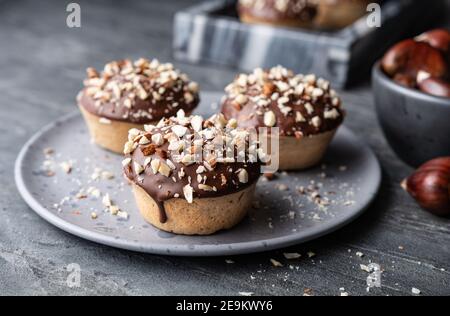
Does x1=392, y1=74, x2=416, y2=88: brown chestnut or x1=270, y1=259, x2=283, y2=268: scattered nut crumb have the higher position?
x1=392, y1=74, x2=416, y2=88: brown chestnut

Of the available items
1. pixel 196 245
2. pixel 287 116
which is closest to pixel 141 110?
pixel 287 116

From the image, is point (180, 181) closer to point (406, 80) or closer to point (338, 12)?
point (406, 80)

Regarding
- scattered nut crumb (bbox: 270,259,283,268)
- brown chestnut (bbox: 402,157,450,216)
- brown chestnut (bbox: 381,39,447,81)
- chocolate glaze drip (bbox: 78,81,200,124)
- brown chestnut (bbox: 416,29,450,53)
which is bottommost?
scattered nut crumb (bbox: 270,259,283,268)

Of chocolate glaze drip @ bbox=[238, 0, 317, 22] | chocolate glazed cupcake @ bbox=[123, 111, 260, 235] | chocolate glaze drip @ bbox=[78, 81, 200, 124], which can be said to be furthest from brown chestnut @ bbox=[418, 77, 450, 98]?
chocolate glaze drip @ bbox=[238, 0, 317, 22]

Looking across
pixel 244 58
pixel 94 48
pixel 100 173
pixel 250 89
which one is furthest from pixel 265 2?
pixel 100 173

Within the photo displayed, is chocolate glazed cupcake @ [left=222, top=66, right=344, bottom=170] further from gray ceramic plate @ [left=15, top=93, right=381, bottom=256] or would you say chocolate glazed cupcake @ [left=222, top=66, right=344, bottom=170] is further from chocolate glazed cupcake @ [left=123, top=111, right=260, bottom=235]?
chocolate glazed cupcake @ [left=123, top=111, right=260, bottom=235]

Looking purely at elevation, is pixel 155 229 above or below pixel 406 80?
below
